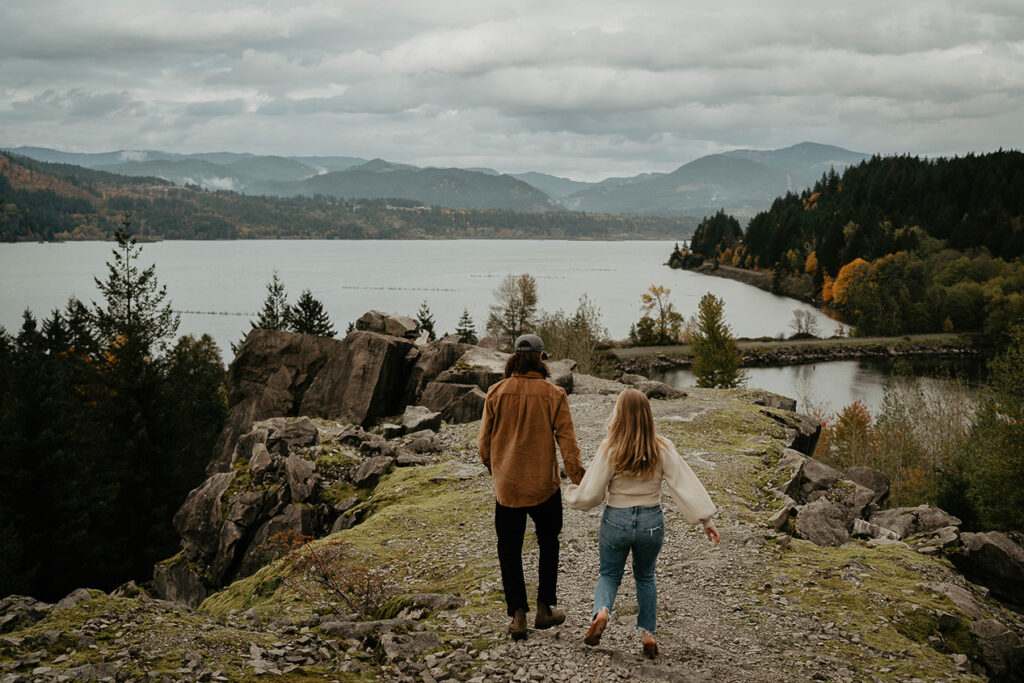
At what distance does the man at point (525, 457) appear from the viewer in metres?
6.83

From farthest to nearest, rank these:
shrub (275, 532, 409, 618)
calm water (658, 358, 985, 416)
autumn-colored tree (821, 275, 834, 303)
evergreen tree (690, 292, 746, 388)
A: 1. autumn-colored tree (821, 275, 834, 303)
2. calm water (658, 358, 985, 416)
3. evergreen tree (690, 292, 746, 388)
4. shrub (275, 532, 409, 618)

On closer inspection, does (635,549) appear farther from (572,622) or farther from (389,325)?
(389,325)

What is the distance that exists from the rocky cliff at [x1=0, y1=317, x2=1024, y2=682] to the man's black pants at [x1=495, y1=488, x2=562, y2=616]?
18.8 inches

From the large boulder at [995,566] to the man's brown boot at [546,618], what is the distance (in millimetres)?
8496

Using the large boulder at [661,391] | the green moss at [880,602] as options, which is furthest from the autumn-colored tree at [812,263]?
the green moss at [880,602]

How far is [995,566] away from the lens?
1177cm

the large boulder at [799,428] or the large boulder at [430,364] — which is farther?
the large boulder at [430,364]

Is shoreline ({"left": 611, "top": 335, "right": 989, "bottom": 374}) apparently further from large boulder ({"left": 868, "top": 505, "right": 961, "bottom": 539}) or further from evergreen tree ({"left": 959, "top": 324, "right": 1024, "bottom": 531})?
large boulder ({"left": 868, "top": 505, "right": 961, "bottom": 539})

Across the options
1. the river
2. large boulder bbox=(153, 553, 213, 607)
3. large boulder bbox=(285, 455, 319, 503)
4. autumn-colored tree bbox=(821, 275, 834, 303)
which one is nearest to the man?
large boulder bbox=(285, 455, 319, 503)

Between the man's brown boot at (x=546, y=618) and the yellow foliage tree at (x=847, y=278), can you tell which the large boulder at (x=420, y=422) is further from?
the yellow foliage tree at (x=847, y=278)

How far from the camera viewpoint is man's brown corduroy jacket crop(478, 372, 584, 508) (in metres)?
6.82

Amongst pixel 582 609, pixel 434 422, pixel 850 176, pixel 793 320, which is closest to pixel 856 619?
pixel 582 609

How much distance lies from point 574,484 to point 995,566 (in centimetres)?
922

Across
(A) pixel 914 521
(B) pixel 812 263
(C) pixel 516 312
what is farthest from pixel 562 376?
(B) pixel 812 263
